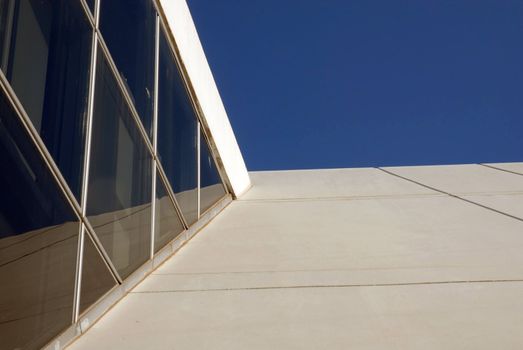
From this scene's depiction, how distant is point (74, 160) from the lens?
376 centimetres

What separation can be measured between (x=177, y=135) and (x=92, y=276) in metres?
2.98

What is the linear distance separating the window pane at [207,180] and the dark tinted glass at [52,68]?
3469 millimetres

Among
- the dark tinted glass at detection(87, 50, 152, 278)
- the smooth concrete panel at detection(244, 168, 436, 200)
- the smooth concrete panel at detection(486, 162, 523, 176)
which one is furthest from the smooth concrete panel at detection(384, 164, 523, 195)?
the dark tinted glass at detection(87, 50, 152, 278)

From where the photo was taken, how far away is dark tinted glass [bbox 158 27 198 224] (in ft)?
20.0

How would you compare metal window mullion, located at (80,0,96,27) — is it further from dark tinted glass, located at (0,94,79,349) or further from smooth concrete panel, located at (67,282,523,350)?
smooth concrete panel, located at (67,282,523,350)

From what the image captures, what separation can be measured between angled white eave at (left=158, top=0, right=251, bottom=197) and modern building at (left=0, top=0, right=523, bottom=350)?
53 millimetres

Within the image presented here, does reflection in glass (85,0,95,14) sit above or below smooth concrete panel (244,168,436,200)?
above

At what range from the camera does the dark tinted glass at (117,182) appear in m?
4.14

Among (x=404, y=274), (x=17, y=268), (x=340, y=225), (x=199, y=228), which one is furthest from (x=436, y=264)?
(x=17, y=268)

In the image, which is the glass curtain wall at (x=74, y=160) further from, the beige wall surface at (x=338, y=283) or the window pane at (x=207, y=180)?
the window pane at (x=207, y=180)

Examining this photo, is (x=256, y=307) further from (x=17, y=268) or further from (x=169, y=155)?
(x=169, y=155)

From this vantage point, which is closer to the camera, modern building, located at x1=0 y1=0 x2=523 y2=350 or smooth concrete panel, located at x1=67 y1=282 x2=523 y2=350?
modern building, located at x1=0 y1=0 x2=523 y2=350

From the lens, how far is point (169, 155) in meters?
6.13

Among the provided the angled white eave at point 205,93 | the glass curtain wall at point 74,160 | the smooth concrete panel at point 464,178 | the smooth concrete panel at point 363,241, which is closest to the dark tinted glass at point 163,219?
the glass curtain wall at point 74,160
